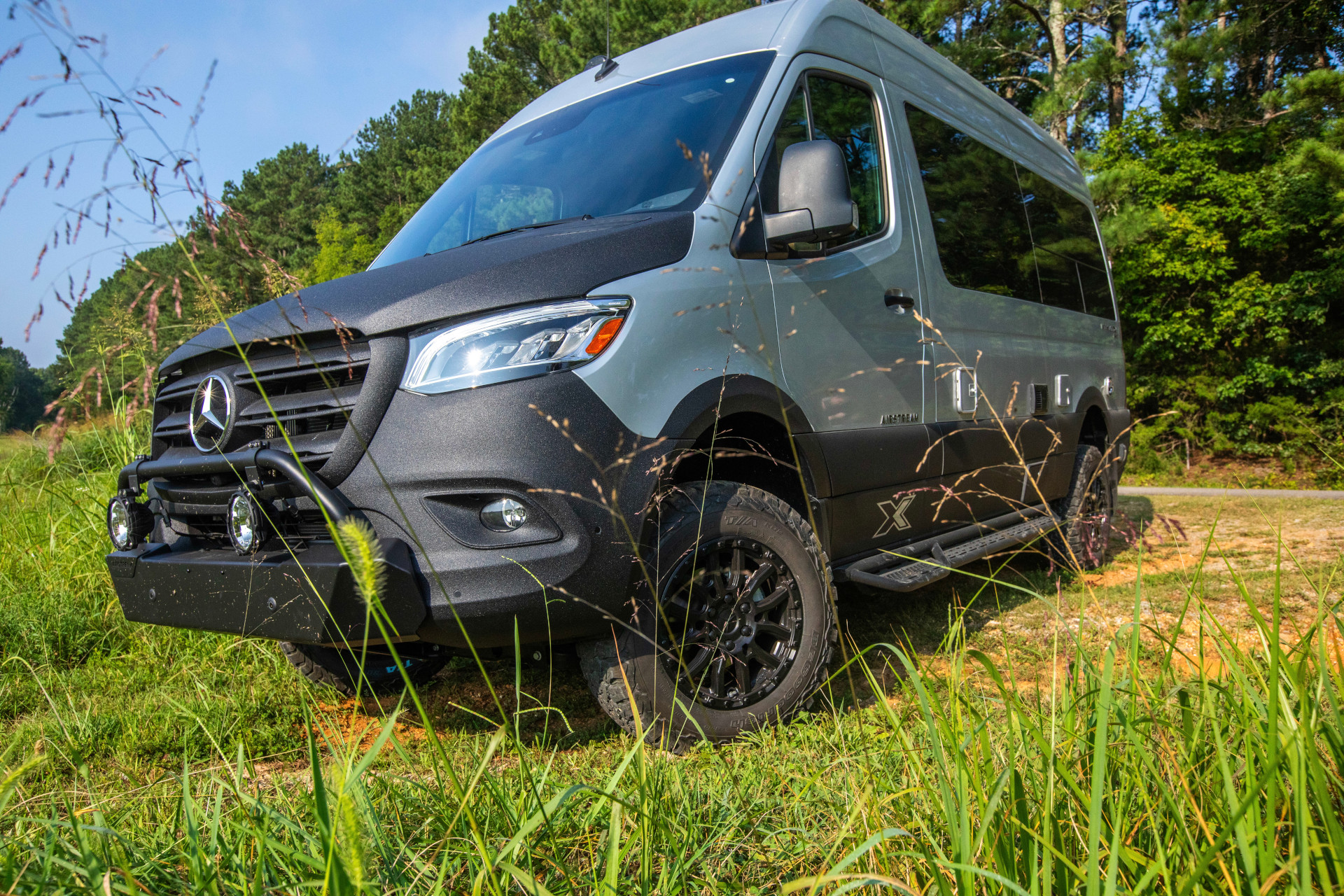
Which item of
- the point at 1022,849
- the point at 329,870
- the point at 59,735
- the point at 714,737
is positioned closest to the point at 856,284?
the point at 714,737

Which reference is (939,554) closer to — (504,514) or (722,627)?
(722,627)

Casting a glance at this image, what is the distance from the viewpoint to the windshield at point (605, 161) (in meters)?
2.71

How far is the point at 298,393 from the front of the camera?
226 centimetres

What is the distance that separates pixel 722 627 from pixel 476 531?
30.3 inches

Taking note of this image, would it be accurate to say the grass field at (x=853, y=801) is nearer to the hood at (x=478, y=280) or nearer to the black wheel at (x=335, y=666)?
the black wheel at (x=335, y=666)

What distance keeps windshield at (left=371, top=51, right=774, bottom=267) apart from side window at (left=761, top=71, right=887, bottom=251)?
18 cm

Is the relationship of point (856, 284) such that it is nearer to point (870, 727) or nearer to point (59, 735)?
point (870, 727)

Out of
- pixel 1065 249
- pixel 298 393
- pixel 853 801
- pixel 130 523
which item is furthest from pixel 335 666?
pixel 1065 249

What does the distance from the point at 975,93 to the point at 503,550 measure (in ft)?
12.7

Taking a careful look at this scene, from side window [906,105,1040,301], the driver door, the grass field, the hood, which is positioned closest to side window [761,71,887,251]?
the driver door

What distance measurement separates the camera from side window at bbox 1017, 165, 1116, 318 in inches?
193

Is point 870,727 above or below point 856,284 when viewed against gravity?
below

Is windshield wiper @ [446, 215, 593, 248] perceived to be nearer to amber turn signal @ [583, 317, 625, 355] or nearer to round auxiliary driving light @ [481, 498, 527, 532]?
amber turn signal @ [583, 317, 625, 355]

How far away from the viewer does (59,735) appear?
2.54 meters
